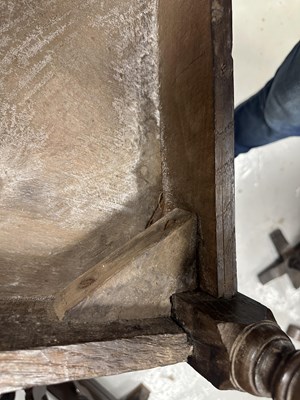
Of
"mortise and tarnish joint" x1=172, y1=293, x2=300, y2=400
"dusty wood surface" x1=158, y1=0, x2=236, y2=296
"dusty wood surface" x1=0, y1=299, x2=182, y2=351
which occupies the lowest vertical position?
"mortise and tarnish joint" x1=172, y1=293, x2=300, y2=400

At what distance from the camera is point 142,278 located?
0.91m

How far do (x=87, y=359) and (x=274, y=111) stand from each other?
953 mm

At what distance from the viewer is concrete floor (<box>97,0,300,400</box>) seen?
2.20m

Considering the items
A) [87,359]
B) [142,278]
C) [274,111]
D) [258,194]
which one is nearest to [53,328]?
[87,359]

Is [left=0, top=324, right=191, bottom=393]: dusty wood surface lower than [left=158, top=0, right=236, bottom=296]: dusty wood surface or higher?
lower

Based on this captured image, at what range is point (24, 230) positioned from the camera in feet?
3.40

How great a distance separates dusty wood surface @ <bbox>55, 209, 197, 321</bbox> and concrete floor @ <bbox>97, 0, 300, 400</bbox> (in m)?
1.39

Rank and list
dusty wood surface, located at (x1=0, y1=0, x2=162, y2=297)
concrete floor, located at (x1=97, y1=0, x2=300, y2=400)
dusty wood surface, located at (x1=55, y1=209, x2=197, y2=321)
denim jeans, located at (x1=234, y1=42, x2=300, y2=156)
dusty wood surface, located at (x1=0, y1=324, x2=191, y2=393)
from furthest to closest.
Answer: concrete floor, located at (x1=97, y1=0, x2=300, y2=400) → denim jeans, located at (x1=234, y1=42, x2=300, y2=156) → dusty wood surface, located at (x1=0, y1=0, x2=162, y2=297) → dusty wood surface, located at (x1=55, y1=209, x2=197, y2=321) → dusty wood surface, located at (x1=0, y1=324, x2=191, y2=393)

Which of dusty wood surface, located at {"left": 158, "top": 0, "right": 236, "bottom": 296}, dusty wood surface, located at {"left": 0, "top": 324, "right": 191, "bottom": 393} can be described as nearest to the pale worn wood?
dusty wood surface, located at {"left": 0, "top": 324, "right": 191, "bottom": 393}

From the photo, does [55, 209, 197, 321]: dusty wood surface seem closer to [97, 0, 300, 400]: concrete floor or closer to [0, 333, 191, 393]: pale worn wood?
[0, 333, 191, 393]: pale worn wood

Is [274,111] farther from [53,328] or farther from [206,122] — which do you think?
[53,328]

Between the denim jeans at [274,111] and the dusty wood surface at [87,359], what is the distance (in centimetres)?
78

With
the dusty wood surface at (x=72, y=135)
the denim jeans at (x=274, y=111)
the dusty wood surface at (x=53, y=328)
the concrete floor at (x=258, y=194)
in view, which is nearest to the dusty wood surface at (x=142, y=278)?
the dusty wood surface at (x=53, y=328)

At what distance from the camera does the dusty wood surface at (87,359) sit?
2.36 feet
